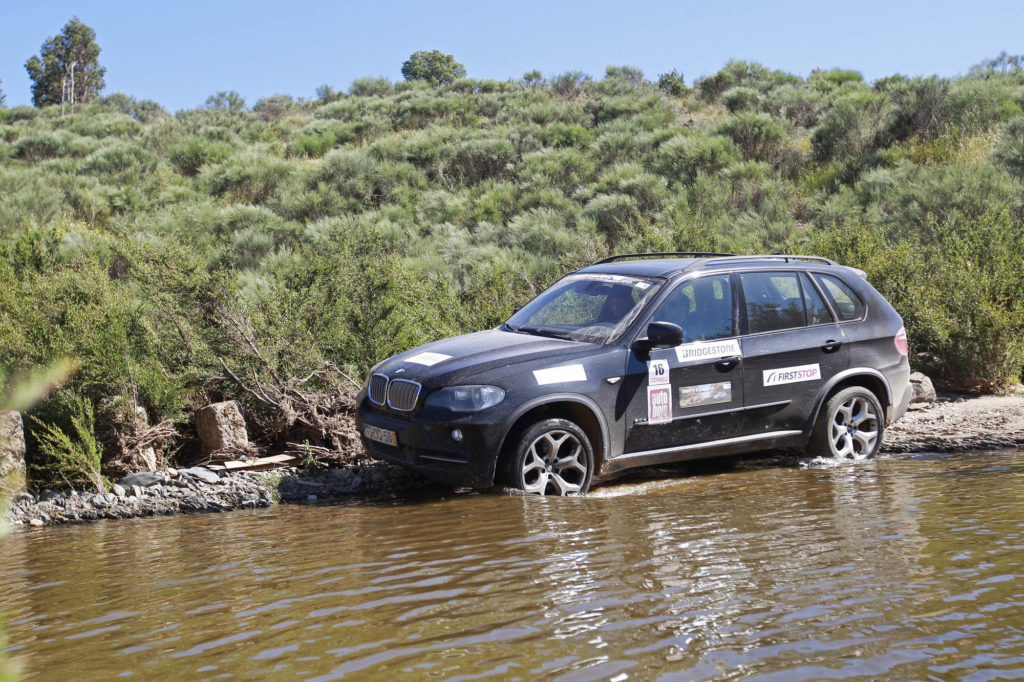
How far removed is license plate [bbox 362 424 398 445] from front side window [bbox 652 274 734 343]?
2.12 metres

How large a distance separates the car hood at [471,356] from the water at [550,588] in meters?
0.90

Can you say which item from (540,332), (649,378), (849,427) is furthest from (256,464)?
(849,427)

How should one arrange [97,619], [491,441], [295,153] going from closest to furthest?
[97,619] < [491,441] < [295,153]

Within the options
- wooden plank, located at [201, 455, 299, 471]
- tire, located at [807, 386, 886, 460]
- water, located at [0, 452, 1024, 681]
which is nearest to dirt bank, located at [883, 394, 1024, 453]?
tire, located at [807, 386, 886, 460]

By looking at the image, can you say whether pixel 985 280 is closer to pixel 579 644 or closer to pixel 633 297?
pixel 633 297

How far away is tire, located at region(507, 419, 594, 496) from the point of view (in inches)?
256

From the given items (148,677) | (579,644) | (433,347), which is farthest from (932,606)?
(433,347)

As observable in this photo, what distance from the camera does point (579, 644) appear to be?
142 inches

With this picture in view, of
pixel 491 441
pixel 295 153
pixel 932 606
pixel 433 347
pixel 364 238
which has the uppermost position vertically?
pixel 295 153

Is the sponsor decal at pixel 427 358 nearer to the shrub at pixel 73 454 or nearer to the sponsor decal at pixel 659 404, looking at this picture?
the sponsor decal at pixel 659 404

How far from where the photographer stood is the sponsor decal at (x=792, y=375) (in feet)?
24.4

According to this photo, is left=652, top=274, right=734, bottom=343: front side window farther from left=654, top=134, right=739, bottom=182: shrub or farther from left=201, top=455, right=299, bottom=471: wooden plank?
left=654, top=134, right=739, bottom=182: shrub

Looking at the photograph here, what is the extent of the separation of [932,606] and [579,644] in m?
1.53

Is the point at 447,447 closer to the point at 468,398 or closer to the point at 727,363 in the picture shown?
the point at 468,398
